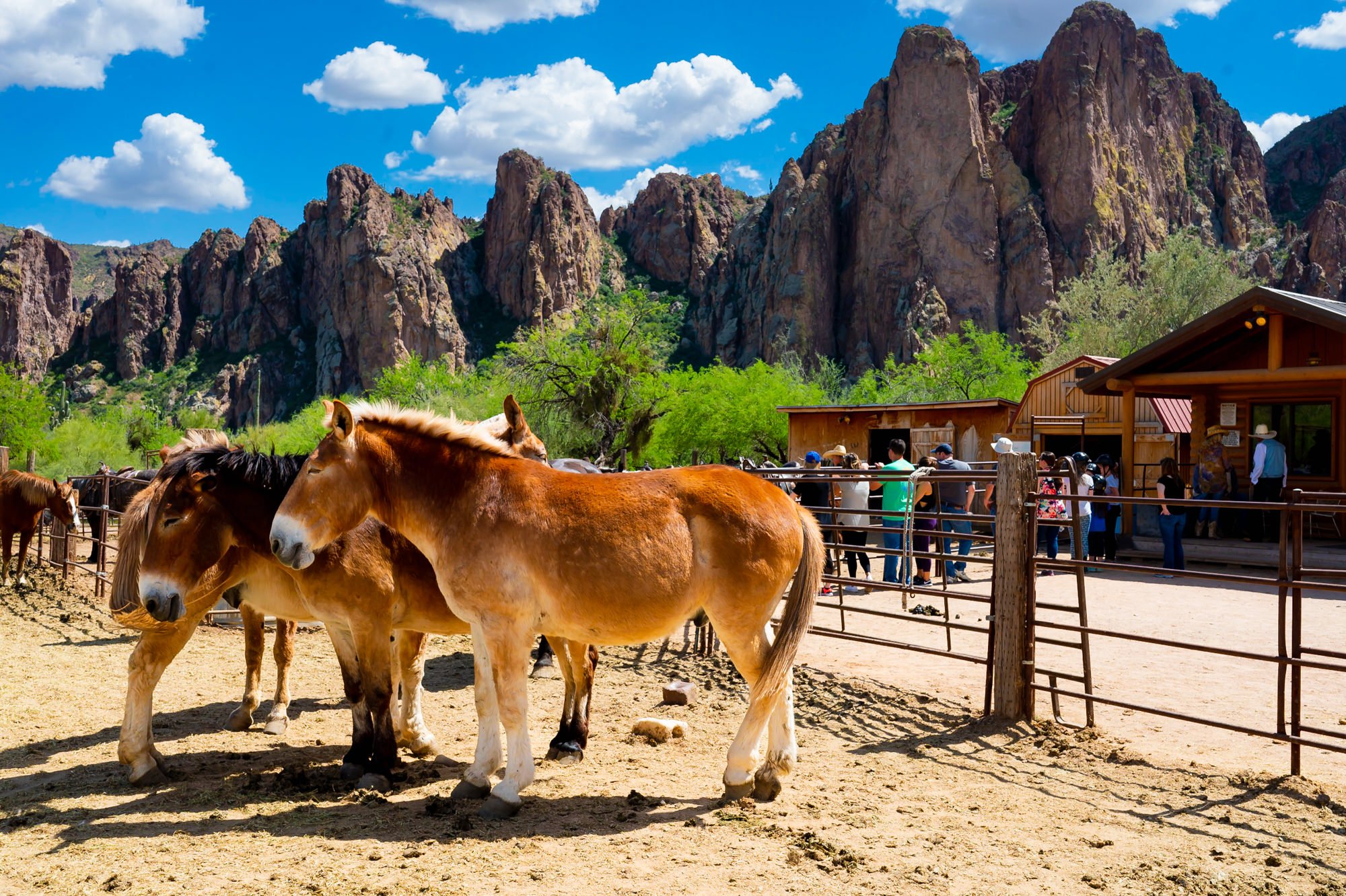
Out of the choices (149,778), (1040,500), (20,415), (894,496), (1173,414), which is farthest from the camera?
(20,415)

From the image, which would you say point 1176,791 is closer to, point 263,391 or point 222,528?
point 222,528

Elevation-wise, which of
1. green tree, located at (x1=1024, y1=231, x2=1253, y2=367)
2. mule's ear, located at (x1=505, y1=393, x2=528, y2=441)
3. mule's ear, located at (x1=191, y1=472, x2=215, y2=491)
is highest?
green tree, located at (x1=1024, y1=231, x2=1253, y2=367)

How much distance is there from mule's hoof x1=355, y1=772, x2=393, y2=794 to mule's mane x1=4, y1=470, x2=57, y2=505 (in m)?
12.3

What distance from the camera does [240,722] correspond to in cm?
615

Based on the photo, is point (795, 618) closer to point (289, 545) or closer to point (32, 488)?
point (289, 545)

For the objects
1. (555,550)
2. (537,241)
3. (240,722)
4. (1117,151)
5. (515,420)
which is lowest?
(240,722)

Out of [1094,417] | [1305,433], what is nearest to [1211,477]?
[1305,433]

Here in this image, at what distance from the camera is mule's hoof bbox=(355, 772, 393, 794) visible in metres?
4.77

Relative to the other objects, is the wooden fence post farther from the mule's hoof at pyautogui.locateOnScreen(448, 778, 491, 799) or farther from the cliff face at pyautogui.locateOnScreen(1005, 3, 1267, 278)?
the cliff face at pyautogui.locateOnScreen(1005, 3, 1267, 278)

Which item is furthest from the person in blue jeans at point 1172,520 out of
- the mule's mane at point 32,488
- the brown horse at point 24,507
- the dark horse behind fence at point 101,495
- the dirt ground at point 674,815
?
the mule's mane at point 32,488

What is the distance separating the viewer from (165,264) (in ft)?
490

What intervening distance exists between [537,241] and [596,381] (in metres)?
99.0

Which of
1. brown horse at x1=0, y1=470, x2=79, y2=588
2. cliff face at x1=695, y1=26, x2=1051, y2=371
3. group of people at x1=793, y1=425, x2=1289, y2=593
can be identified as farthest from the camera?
cliff face at x1=695, y1=26, x2=1051, y2=371

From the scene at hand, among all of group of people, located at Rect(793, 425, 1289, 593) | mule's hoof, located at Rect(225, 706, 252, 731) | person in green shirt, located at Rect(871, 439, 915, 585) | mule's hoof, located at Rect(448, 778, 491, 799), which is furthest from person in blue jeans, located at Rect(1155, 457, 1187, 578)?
mule's hoof, located at Rect(225, 706, 252, 731)
